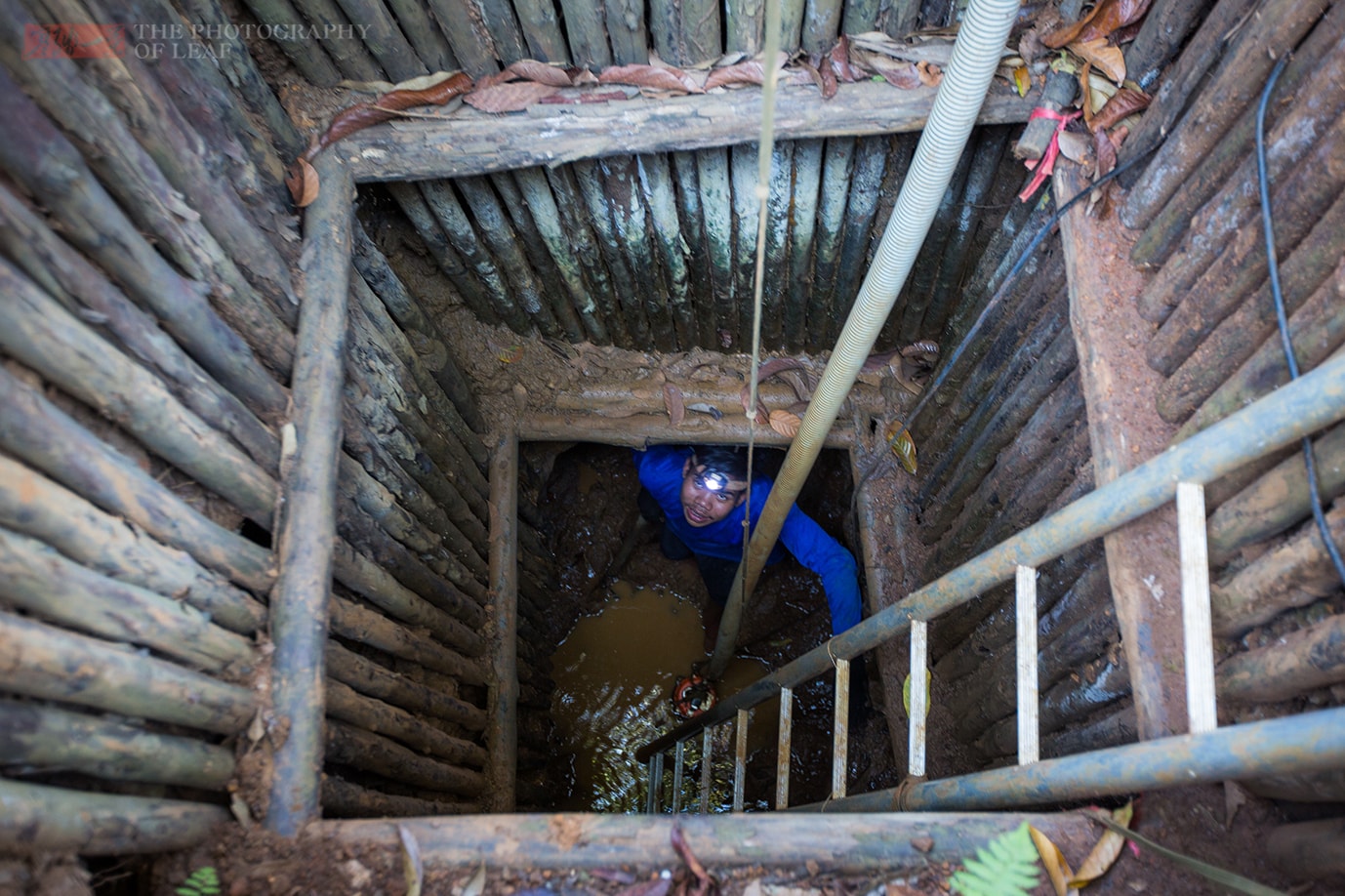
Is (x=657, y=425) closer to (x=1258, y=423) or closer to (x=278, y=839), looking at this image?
(x=278, y=839)

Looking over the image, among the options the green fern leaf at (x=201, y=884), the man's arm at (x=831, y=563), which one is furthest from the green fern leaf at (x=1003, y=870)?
the man's arm at (x=831, y=563)

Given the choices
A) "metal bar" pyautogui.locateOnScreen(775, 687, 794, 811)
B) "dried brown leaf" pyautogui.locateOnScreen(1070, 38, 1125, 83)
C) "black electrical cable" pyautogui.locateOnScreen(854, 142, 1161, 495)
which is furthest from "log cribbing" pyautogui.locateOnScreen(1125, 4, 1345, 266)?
"metal bar" pyautogui.locateOnScreen(775, 687, 794, 811)

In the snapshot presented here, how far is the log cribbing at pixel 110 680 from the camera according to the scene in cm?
178

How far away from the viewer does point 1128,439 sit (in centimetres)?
258

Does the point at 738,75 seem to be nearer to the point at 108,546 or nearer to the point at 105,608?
the point at 108,546

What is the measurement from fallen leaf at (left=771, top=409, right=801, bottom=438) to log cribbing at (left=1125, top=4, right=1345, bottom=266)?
2.33m

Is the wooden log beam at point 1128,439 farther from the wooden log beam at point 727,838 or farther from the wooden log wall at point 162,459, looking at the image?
the wooden log wall at point 162,459

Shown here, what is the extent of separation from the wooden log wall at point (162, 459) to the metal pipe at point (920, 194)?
1.87 metres

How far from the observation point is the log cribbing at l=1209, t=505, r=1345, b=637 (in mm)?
1927

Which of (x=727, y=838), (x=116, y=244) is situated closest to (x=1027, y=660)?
(x=727, y=838)

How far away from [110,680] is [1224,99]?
10.9ft

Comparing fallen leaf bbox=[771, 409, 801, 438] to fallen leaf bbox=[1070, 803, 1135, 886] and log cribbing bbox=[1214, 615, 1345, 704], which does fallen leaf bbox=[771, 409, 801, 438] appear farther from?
fallen leaf bbox=[1070, 803, 1135, 886]

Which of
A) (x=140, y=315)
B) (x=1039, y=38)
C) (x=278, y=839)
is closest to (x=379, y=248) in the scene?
(x=140, y=315)

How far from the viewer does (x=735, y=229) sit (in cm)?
383
